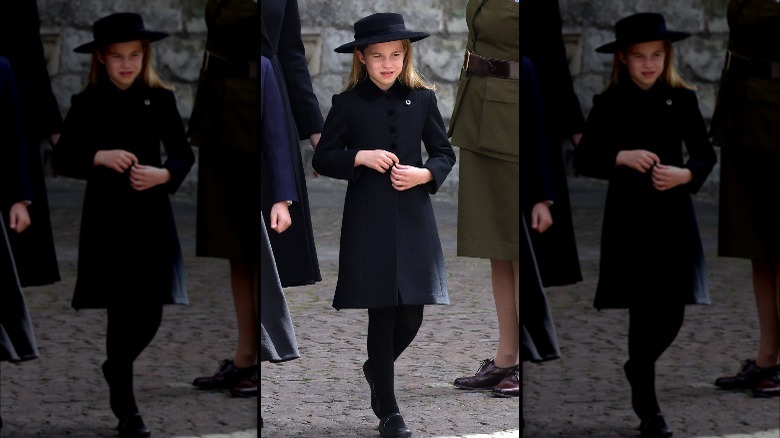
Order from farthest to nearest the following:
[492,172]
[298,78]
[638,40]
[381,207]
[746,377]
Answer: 1. [492,172]
2. [298,78]
3. [381,207]
4. [746,377]
5. [638,40]

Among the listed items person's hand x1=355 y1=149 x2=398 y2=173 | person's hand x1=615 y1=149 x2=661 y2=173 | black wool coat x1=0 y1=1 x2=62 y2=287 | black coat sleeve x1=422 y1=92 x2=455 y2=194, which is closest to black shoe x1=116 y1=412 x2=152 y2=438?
black wool coat x1=0 y1=1 x2=62 y2=287

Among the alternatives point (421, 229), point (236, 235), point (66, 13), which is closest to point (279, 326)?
A: point (421, 229)

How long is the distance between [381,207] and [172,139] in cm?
90

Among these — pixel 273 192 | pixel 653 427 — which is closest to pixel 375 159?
pixel 273 192

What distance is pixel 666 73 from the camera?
4469 millimetres

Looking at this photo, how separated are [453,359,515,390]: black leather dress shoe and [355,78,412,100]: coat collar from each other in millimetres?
1185

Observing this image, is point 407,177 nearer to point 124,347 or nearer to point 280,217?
point 280,217

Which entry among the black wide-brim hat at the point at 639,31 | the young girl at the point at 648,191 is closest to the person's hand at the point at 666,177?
the young girl at the point at 648,191

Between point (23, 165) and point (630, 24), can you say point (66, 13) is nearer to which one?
point (23, 165)

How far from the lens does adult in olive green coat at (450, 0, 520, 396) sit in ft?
19.2

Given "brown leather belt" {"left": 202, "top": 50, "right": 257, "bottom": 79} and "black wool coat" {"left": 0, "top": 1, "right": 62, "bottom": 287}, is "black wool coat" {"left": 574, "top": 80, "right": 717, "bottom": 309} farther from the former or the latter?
"black wool coat" {"left": 0, "top": 1, "right": 62, "bottom": 287}

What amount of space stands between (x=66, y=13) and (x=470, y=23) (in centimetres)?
176

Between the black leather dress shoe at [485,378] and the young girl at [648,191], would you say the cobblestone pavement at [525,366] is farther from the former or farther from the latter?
the black leather dress shoe at [485,378]

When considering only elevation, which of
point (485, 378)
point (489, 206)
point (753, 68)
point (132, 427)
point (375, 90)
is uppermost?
point (753, 68)
